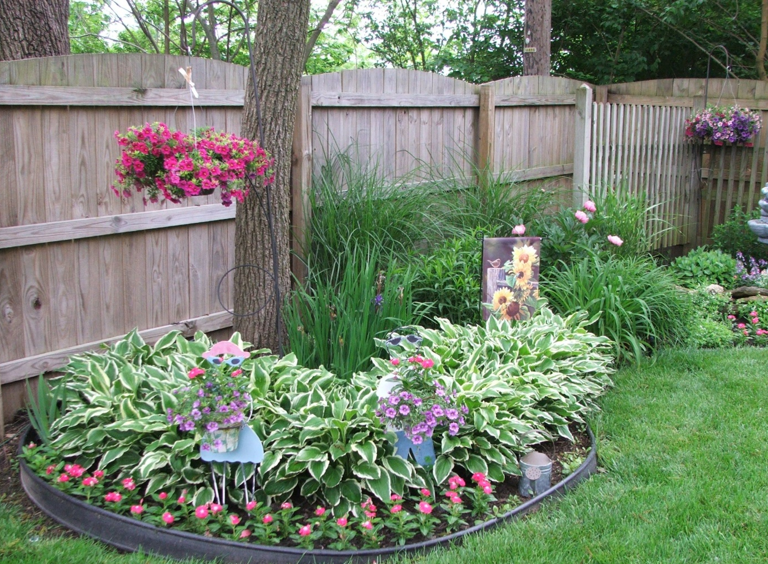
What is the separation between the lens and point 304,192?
493 cm

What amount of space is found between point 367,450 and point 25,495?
58.1 inches

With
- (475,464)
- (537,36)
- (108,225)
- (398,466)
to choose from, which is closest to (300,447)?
(398,466)

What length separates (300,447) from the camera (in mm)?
3104

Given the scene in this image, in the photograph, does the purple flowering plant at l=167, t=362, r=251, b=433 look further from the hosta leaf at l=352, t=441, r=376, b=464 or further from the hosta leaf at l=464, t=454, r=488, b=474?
the hosta leaf at l=464, t=454, r=488, b=474

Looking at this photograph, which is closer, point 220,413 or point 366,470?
point 220,413

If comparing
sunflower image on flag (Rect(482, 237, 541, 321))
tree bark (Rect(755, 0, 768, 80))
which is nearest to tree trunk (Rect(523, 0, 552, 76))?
tree bark (Rect(755, 0, 768, 80))

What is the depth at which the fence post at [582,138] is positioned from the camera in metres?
7.17

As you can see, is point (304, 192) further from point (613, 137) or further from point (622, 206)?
point (613, 137)

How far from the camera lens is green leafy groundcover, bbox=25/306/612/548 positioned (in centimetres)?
289

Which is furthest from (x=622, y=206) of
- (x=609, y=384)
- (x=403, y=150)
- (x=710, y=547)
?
(x=710, y=547)

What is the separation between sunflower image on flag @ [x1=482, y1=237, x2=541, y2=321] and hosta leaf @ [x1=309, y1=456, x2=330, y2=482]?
184 cm

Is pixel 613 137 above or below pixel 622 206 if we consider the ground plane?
above

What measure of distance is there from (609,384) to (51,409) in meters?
3.03

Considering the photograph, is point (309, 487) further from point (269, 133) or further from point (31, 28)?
point (31, 28)
